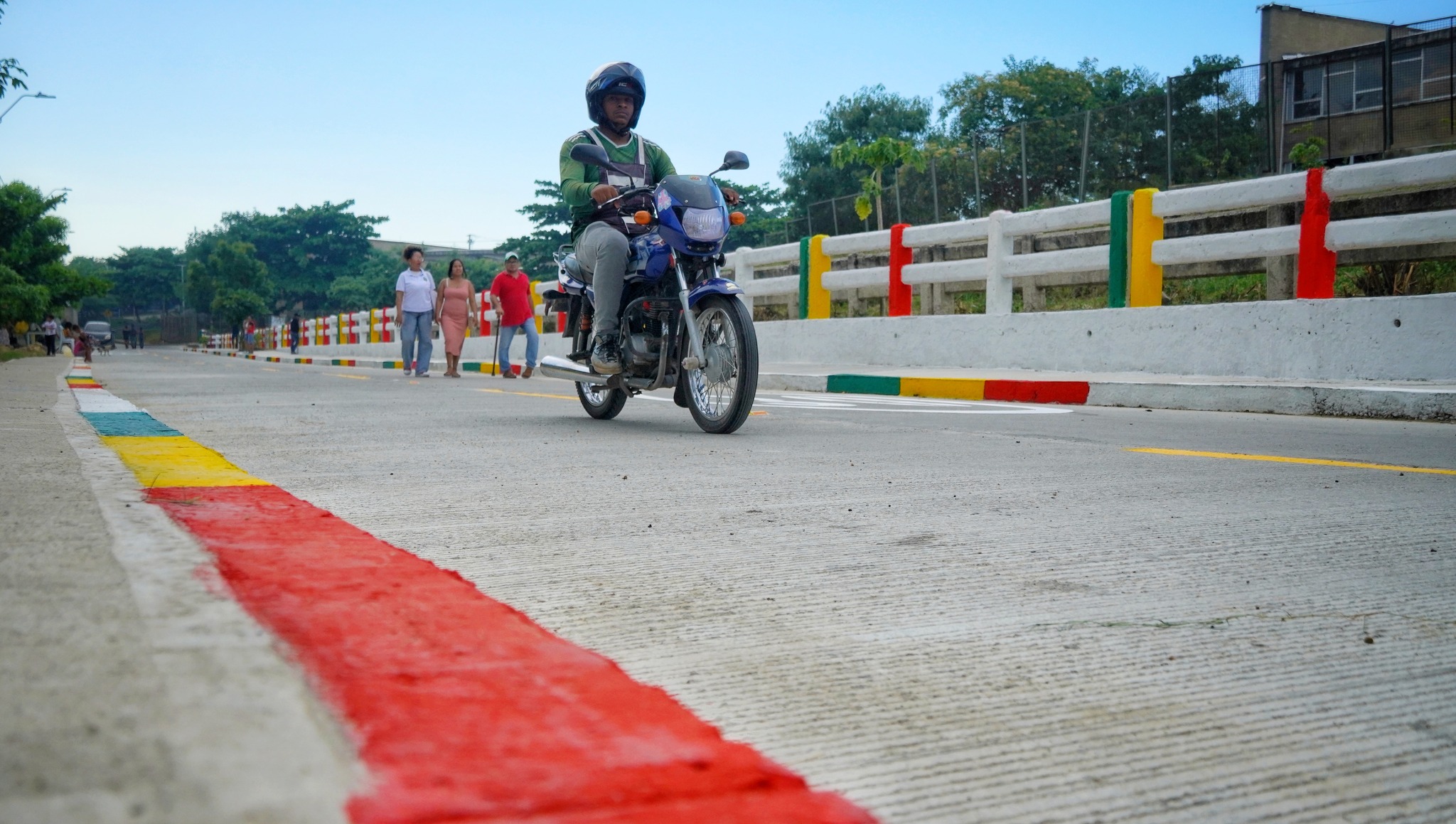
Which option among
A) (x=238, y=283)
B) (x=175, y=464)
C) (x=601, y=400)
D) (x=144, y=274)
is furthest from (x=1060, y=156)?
(x=144, y=274)

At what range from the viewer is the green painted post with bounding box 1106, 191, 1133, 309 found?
10.7 metres

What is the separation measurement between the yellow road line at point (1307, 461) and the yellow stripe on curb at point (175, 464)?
11.7ft

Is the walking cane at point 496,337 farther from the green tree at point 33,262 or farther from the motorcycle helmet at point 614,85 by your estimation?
the green tree at point 33,262

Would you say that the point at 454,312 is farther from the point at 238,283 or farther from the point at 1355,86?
the point at 238,283

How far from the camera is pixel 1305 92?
27.4m

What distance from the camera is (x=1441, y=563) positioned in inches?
112

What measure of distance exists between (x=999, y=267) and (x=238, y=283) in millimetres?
87346

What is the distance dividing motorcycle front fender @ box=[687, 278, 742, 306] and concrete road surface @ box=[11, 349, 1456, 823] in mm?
1013

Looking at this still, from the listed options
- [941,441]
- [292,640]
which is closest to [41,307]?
[941,441]

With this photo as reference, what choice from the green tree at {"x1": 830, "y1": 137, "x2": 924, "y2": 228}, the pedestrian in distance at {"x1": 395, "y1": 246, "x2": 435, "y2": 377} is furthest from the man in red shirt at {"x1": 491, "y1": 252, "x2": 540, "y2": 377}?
the green tree at {"x1": 830, "y1": 137, "x2": 924, "y2": 228}

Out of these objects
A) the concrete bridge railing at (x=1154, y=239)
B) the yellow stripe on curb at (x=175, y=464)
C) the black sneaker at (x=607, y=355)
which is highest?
the concrete bridge railing at (x=1154, y=239)

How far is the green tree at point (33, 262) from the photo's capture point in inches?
1356

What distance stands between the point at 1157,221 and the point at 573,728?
10.1m

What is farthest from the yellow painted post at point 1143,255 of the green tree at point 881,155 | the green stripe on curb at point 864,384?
the green tree at point 881,155
